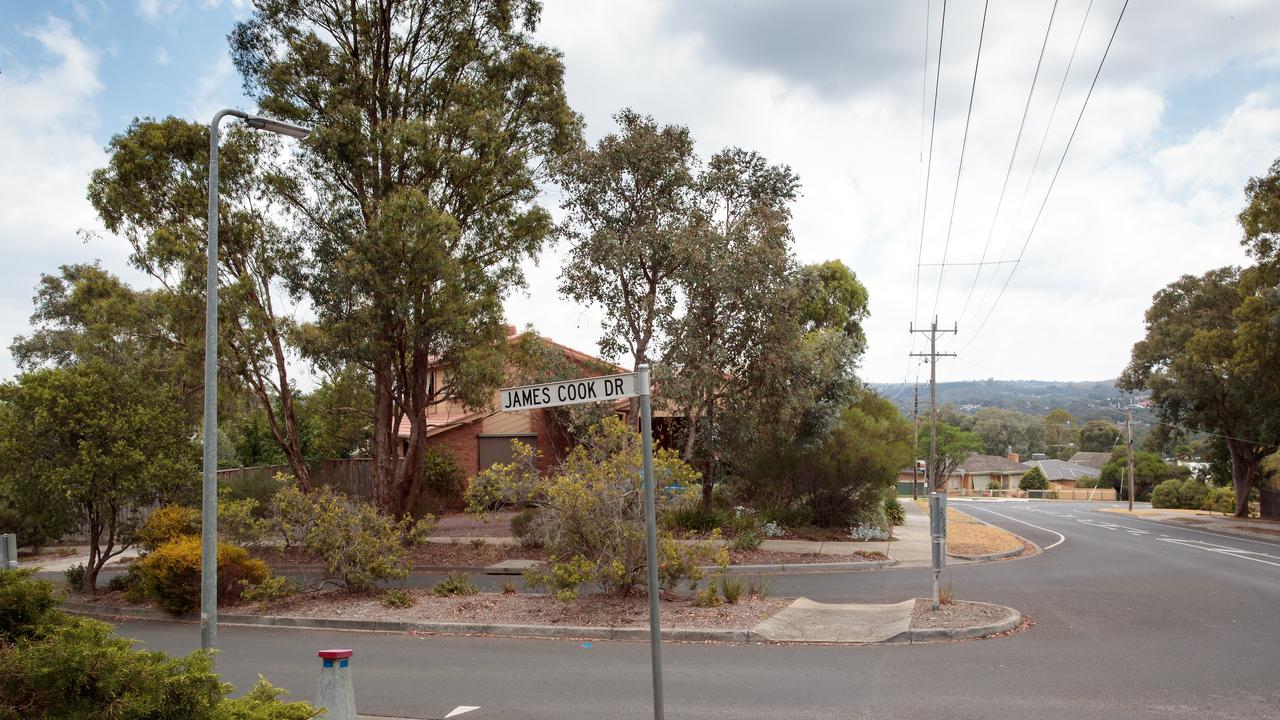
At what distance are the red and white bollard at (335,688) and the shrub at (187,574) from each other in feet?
29.6

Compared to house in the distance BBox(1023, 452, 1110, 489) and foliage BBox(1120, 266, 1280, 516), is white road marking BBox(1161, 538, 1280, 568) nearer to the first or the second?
foliage BBox(1120, 266, 1280, 516)

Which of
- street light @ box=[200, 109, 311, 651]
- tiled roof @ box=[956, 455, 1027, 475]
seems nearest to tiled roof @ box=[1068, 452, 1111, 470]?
tiled roof @ box=[956, 455, 1027, 475]

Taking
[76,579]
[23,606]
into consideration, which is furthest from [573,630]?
[76,579]

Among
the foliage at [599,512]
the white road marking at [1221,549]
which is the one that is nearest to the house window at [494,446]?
the foliage at [599,512]

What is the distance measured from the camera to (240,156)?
19031mm

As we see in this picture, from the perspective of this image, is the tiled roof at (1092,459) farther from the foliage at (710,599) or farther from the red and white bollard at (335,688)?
the red and white bollard at (335,688)

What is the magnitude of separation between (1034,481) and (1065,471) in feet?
48.1

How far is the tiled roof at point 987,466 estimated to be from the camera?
115625 mm

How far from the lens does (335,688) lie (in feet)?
18.9

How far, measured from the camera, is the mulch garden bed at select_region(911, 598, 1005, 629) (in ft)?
36.2

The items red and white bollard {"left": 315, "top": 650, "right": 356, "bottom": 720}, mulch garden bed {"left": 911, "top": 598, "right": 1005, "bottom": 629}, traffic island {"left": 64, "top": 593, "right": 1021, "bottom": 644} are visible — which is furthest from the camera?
mulch garden bed {"left": 911, "top": 598, "right": 1005, "bottom": 629}

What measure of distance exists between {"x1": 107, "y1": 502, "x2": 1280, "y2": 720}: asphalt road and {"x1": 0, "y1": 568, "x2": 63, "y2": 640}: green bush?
10.4 ft

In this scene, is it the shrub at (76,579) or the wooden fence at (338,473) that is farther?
the wooden fence at (338,473)

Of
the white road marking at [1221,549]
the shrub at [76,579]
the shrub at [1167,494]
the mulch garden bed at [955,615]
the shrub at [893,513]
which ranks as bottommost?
the shrub at [1167,494]
